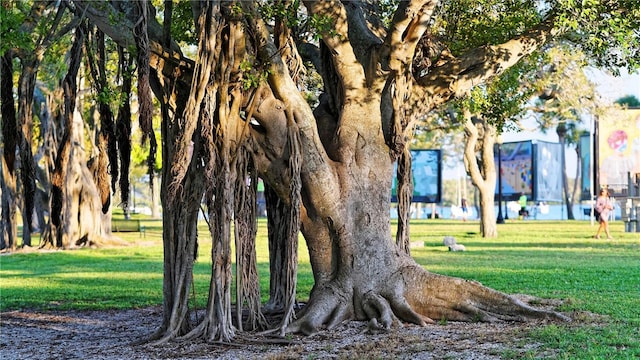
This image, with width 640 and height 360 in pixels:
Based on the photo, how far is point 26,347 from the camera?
9.57 m

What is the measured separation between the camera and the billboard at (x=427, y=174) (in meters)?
38.2

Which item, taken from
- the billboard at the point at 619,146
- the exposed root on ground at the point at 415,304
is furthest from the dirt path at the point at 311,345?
the billboard at the point at 619,146

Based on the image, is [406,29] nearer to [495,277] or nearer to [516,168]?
[495,277]

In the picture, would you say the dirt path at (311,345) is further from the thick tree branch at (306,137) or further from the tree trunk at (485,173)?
the tree trunk at (485,173)

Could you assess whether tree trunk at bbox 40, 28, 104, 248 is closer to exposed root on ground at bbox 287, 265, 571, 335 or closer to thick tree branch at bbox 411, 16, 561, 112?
thick tree branch at bbox 411, 16, 561, 112

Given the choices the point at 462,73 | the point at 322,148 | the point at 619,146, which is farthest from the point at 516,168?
the point at 322,148

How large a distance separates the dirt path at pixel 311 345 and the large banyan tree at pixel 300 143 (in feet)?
0.95

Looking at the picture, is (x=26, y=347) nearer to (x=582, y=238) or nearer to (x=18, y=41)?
(x=18, y=41)

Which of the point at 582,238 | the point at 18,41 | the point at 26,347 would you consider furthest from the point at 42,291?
the point at 582,238

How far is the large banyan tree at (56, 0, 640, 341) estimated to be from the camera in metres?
9.11

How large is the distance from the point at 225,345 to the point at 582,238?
20814mm

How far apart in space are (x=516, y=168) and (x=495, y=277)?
103ft

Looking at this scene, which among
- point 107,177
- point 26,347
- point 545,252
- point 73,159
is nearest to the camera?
point 26,347

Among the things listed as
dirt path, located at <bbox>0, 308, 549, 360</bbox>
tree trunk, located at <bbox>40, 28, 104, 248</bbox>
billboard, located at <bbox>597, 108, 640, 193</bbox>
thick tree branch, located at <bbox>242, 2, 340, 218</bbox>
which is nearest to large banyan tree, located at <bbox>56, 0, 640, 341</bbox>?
thick tree branch, located at <bbox>242, 2, 340, 218</bbox>
